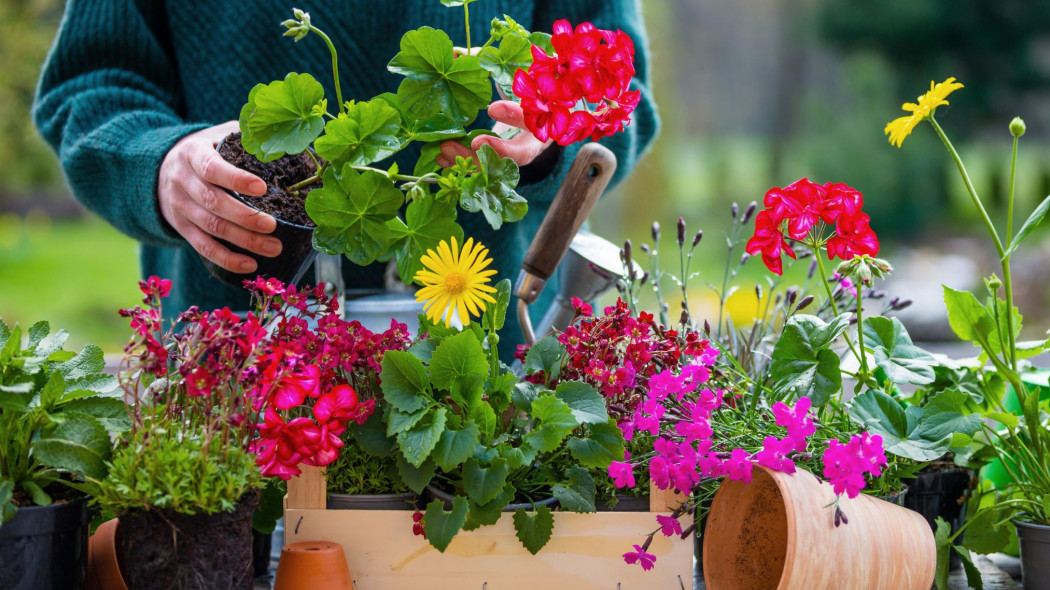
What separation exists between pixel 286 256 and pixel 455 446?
243 millimetres

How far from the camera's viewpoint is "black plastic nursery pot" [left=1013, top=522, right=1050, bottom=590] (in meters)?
0.75

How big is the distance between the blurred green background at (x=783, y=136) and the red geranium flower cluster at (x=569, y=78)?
17.6ft

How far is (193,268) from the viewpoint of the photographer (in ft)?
4.00

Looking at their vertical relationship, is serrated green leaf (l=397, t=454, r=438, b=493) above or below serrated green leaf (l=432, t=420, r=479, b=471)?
below

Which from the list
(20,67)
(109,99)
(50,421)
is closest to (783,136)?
(20,67)

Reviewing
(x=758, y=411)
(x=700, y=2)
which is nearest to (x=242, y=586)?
(x=758, y=411)

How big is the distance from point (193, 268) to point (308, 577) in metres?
0.71

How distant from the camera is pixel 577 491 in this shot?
675 millimetres

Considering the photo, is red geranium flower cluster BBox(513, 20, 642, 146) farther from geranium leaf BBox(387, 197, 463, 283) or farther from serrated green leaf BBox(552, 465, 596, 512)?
serrated green leaf BBox(552, 465, 596, 512)

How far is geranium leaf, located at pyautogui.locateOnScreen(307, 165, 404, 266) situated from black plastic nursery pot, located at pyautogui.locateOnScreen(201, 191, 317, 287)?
1.0 inches

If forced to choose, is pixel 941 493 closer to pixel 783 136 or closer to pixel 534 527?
pixel 534 527

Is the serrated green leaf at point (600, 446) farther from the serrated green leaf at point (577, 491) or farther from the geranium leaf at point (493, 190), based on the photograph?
the geranium leaf at point (493, 190)

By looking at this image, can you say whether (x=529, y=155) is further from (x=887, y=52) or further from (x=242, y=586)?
(x=887, y=52)

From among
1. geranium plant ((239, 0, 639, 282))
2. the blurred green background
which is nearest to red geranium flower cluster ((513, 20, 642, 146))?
geranium plant ((239, 0, 639, 282))
